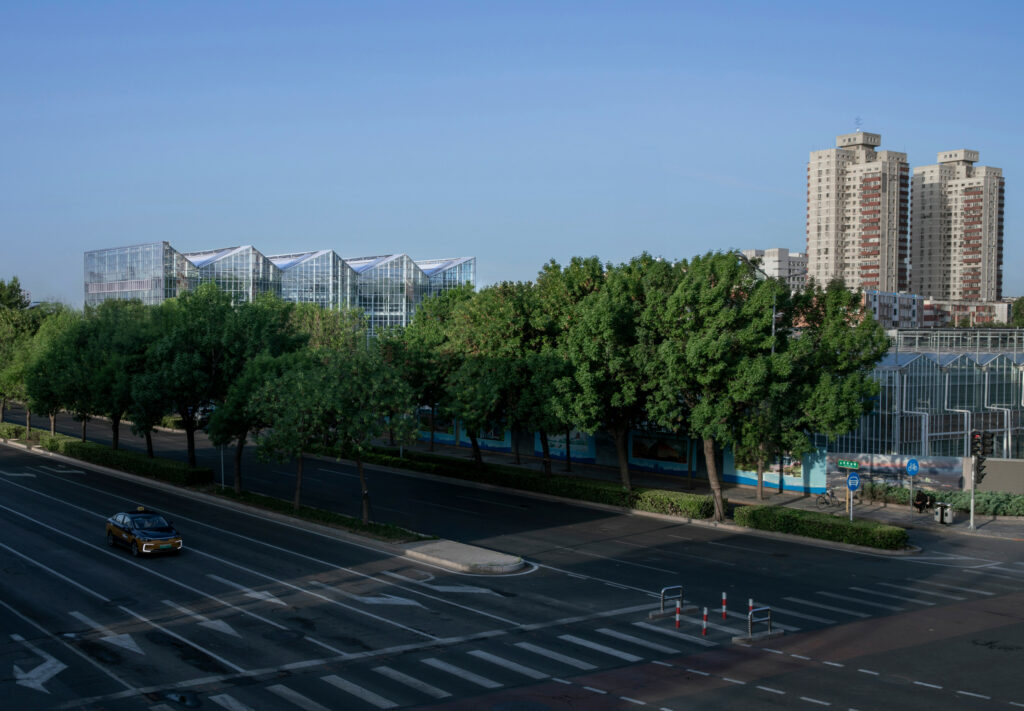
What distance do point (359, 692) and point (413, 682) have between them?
1.18 m

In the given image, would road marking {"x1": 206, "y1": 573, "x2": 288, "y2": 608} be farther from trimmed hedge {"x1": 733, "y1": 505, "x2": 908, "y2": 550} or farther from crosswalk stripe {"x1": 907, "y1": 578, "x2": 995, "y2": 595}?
trimmed hedge {"x1": 733, "y1": 505, "x2": 908, "y2": 550}

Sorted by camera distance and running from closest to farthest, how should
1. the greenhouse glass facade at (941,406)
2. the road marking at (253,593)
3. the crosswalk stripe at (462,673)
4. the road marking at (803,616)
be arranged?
the crosswalk stripe at (462,673), the road marking at (803,616), the road marking at (253,593), the greenhouse glass facade at (941,406)

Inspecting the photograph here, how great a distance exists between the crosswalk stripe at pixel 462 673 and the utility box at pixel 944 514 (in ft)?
88.1

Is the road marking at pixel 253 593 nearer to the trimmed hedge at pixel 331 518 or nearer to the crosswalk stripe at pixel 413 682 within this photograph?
the crosswalk stripe at pixel 413 682

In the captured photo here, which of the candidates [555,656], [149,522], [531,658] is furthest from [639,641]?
[149,522]

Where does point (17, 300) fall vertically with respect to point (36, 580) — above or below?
above

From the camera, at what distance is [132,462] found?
51875mm

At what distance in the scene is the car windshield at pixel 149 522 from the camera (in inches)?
1200

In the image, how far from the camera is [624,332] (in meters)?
39.8

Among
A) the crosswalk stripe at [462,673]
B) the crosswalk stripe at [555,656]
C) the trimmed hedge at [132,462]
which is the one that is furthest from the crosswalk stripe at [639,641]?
the trimmed hedge at [132,462]

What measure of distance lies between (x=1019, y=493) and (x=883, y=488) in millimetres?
6256

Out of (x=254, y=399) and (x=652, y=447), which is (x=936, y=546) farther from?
(x=254, y=399)

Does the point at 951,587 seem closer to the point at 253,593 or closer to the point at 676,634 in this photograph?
the point at 676,634

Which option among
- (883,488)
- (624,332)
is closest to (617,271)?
(624,332)
